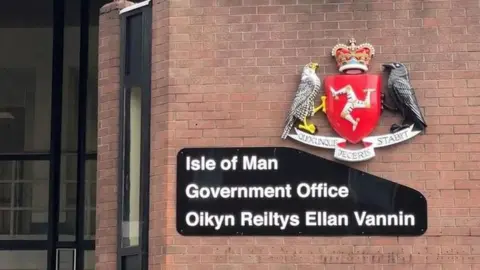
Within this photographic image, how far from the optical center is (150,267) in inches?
303

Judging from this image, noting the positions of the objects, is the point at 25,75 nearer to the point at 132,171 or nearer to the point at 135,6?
the point at 135,6

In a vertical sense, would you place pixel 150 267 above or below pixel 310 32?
below

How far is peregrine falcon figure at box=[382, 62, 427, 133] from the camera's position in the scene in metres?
7.51

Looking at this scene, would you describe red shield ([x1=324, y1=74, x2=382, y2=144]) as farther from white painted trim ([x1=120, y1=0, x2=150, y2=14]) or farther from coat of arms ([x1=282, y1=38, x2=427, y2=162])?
white painted trim ([x1=120, y1=0, x2=150, y2=14])

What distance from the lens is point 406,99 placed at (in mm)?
7508

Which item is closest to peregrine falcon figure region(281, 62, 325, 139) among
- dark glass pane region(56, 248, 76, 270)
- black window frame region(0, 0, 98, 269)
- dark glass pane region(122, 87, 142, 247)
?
dark glass pane region(122, 87, 142, 247)

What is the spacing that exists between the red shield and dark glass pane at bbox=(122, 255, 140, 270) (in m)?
2.06

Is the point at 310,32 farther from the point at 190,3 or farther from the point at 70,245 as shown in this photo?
the point at 70,245

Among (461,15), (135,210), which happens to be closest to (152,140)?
(135,210)

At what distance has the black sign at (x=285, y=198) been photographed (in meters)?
7.46

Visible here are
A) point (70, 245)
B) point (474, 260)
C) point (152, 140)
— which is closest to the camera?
point (474, 260)

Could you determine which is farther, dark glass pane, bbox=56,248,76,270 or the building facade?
dark glass pane, bbox=56,248,76,270

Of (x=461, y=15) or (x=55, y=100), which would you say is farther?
(x=55, y=100)

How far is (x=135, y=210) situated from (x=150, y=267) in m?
0.56
